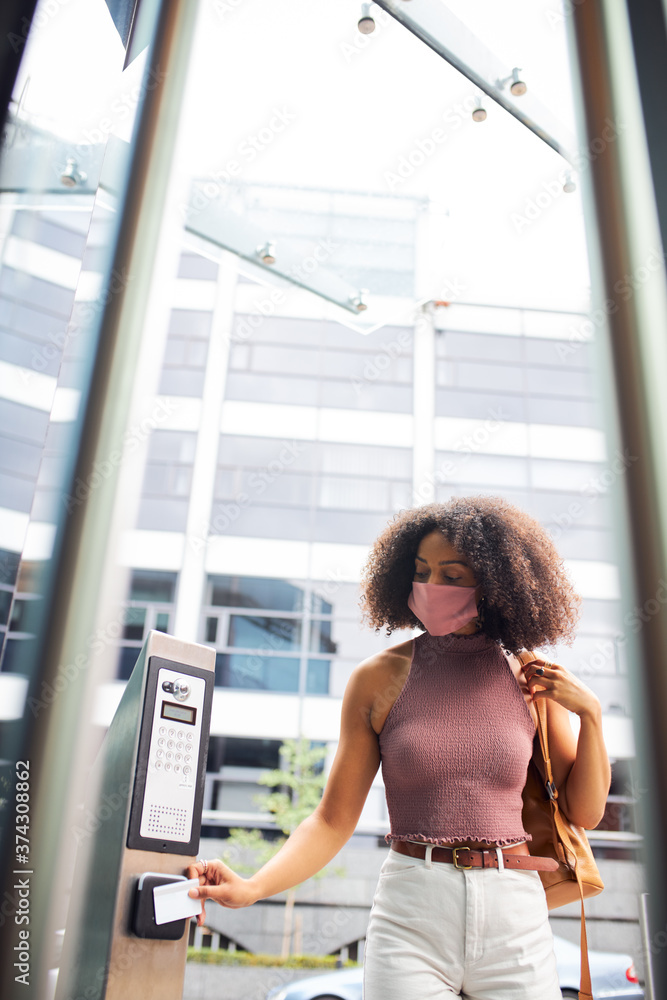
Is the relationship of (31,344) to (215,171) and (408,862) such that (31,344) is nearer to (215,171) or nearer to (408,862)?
(408,862)

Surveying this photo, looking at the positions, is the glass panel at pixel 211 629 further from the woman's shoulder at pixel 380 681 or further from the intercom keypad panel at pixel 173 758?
the intercom keypad panel at pixel 173 758

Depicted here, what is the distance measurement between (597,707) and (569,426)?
6.93 meters

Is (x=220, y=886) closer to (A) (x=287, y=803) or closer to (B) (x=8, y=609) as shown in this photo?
(B) (x=8, y=609)

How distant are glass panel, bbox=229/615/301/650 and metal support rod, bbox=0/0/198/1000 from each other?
645cm

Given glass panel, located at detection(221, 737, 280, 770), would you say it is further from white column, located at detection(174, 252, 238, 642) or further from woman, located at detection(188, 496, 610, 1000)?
woman, located at detection(188, 496, 610, 1000)

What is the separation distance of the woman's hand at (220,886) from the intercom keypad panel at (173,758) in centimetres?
9

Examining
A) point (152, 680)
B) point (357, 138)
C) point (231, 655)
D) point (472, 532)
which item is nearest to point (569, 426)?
point (231, 655)

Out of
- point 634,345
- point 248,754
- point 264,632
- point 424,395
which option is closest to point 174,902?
point 634,345

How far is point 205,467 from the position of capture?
23.9 ft

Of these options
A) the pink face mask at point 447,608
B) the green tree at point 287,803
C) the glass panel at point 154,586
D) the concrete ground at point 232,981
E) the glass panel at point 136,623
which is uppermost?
the glass panel at point 154,586

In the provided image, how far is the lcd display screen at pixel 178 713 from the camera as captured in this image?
2.97ft

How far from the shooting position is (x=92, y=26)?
3.57 feet

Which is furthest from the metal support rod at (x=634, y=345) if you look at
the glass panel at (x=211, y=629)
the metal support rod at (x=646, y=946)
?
the glass panel at (x=211, y=629)

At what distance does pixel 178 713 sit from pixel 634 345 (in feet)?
2.46
